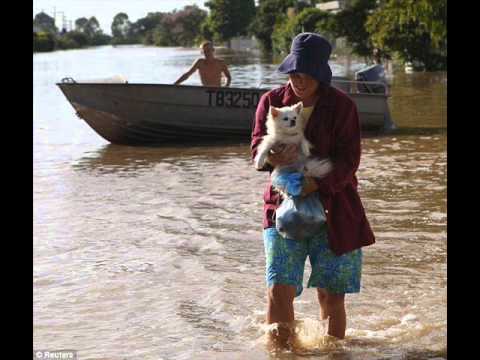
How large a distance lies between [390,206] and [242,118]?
6.70 meters

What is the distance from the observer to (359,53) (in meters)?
47.1

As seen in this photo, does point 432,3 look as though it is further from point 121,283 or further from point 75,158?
point 121,283

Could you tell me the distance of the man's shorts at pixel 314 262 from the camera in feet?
15.0

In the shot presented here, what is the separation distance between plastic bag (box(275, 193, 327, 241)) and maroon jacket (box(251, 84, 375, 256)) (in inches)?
2.2

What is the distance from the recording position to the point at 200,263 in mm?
7520

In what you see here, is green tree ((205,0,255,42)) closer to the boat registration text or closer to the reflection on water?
the boat registration text

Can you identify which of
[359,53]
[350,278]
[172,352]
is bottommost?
[172,352]

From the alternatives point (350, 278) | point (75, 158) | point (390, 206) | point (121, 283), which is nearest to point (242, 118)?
point (75, 158)

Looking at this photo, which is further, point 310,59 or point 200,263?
point 200,263

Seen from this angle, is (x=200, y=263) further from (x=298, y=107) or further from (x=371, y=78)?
(x=371, y=78)

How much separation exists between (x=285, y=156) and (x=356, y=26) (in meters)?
44.5

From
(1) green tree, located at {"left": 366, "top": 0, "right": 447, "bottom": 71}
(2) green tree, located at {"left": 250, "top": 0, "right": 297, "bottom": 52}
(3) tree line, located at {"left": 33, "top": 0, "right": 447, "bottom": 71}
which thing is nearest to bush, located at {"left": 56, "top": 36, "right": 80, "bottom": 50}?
(3) tree line, located at {"left": 33, "top": 0, "right": 447, "bottom": 71}

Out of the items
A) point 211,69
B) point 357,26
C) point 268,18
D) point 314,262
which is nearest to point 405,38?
point 357,26

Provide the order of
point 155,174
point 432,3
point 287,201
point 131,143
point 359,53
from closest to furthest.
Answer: point 287,201 → point 155,174 → point 131,143 → point 432,3 → point 359,53
